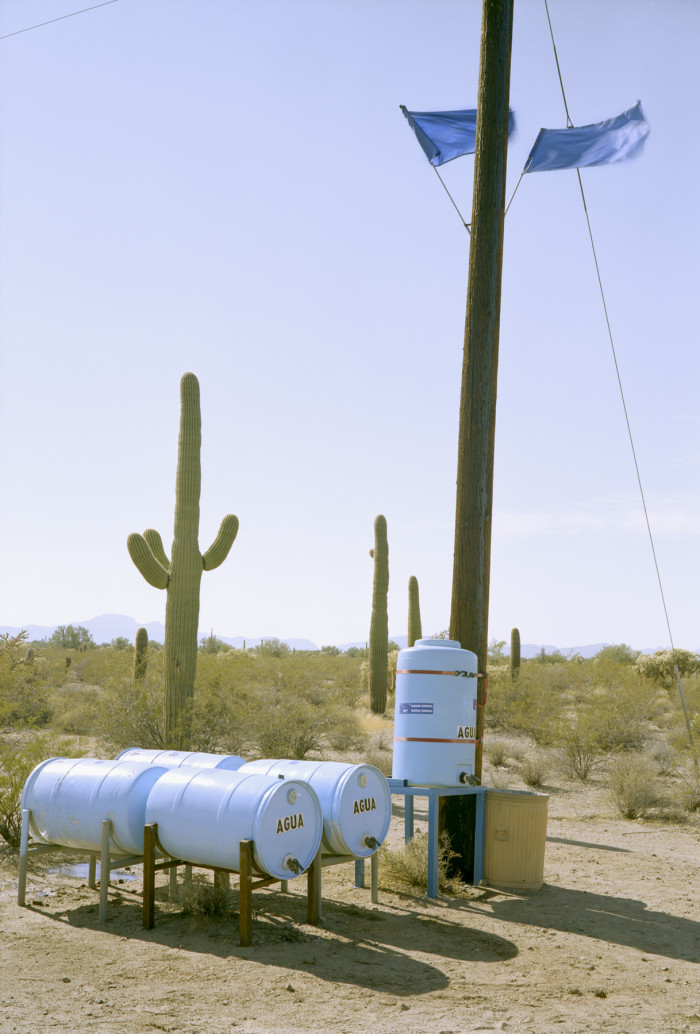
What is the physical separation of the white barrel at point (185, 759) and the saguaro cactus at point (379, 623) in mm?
16522

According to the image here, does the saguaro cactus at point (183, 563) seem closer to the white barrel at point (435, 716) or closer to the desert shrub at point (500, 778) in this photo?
the desert shrub at point (500, 778)

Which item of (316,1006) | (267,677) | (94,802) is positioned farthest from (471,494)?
(267,677)

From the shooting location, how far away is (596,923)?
819 cm

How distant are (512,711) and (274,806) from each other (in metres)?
17.2

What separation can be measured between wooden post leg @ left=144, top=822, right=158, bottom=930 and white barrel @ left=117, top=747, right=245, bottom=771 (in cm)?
101

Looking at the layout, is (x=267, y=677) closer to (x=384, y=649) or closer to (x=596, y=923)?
(x=384, y=649)

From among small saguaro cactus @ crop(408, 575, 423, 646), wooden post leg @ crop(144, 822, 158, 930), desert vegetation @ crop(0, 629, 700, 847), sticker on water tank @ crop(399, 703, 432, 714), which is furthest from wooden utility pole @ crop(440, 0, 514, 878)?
small saguaro cactus @ crop(408, 575, 423, 646)

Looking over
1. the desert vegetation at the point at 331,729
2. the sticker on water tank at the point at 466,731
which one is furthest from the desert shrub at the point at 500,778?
the sticker on water tank at the point at 466,731

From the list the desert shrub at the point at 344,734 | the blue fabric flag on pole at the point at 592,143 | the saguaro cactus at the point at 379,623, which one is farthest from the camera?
the saguaro cactus at the point at 379,623

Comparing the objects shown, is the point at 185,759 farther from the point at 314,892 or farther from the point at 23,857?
the point at 314,892

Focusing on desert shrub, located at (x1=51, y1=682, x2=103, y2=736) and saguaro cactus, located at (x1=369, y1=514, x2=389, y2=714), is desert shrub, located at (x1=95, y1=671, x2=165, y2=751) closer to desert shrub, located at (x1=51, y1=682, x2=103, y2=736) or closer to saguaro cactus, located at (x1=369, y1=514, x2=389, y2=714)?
desert shrub, located at (x1=51, y1=682, x2=103, y2=736)

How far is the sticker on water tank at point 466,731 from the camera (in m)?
9.12

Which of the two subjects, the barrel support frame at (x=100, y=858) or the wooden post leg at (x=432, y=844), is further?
the wooden post leg at (x=432, y=844)

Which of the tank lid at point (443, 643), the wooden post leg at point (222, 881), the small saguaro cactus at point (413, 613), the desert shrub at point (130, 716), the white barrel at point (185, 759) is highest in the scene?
the small saguaro cactus at point (413, 613)
